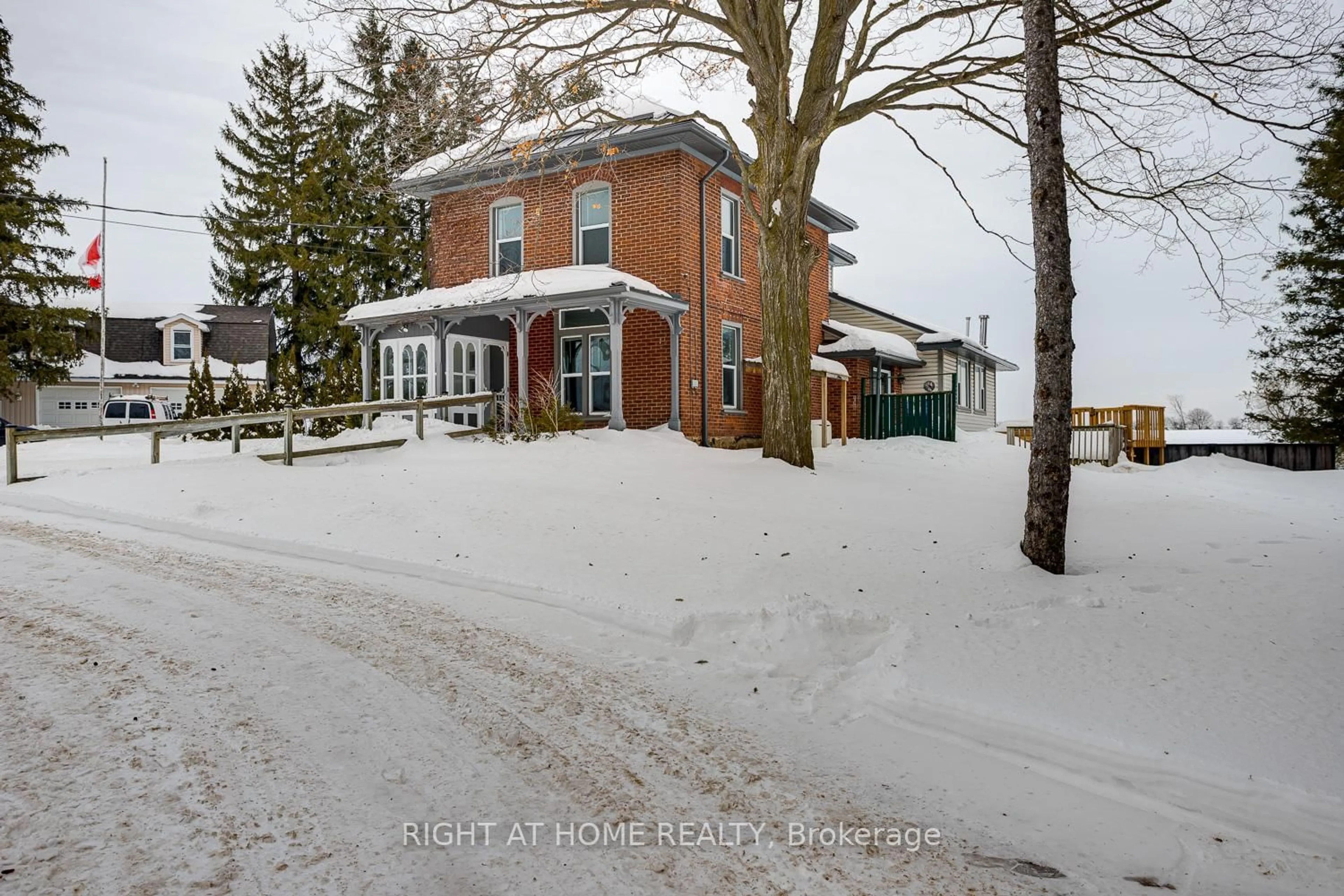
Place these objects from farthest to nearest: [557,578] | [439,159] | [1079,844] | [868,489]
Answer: [439,159] < [868,489] < [557,578] < [1079,844]

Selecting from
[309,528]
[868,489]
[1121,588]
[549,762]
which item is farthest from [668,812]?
[868,489]

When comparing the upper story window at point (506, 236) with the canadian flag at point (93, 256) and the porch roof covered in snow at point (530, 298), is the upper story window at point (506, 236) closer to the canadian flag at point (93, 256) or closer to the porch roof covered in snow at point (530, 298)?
the porch roof covered in snow at point (530, 298)

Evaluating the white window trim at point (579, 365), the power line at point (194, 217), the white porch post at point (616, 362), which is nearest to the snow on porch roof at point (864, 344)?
the white window trim at point (579, 365)

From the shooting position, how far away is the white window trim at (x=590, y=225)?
17.8 m

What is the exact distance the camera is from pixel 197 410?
22.3m

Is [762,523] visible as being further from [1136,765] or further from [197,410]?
[197,410]

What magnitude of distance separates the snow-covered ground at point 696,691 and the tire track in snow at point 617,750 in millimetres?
18

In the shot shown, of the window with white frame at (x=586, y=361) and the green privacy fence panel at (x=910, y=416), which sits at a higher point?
the window with white frame at (x=586, y=361)

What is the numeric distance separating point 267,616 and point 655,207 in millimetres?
13798

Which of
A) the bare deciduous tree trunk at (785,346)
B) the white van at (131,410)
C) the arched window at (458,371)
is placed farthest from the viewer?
the white van at (131,410)

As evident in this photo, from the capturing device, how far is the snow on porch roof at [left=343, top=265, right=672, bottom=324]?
15141 mm

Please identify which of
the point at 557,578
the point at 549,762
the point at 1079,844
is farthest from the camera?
the point at 557,578

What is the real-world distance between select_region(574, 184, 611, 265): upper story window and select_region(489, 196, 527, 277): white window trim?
149 cm

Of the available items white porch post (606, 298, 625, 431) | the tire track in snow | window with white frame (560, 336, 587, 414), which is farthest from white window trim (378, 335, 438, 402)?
the tire track in snow
